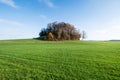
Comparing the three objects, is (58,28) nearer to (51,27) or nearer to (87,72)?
(51,27)

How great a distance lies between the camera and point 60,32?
7956 cm

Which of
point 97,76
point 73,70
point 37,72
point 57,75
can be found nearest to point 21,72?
point 37,72

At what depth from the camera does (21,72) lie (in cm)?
983

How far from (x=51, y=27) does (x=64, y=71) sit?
2927 inches

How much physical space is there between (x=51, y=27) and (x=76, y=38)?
19121 millimetres

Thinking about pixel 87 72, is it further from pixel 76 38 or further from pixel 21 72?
pixel 76 38

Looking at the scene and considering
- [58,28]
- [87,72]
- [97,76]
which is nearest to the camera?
[97,76]

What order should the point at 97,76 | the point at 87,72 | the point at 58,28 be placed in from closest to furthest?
1. the point at 97,76
2. the point at 87,72
3. the point at 58,28

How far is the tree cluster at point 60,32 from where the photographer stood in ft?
259

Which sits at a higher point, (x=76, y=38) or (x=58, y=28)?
(x=58, y=28)

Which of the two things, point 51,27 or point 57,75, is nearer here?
point 57,75

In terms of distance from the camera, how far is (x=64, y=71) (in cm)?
1002

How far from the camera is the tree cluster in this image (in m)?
79.0

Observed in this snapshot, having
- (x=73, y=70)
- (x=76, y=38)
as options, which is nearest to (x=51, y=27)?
(x=76, y=38)
